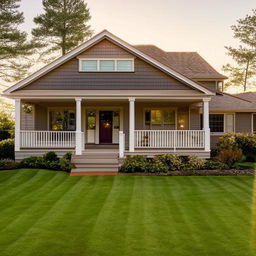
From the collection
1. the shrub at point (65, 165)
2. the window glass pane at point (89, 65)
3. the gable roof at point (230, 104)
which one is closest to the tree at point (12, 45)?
the window glass pane at point (89, 65)

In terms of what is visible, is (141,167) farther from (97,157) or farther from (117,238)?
(117,238)

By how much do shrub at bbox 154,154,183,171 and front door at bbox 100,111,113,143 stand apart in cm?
468

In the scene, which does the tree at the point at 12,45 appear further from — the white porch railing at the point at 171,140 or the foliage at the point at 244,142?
the foliage at the point at 244,142

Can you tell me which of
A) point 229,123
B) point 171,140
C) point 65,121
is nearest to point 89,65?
point 65,121

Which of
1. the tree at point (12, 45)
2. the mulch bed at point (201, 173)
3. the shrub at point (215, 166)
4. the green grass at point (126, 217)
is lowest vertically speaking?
the green grass at point (126, 217)

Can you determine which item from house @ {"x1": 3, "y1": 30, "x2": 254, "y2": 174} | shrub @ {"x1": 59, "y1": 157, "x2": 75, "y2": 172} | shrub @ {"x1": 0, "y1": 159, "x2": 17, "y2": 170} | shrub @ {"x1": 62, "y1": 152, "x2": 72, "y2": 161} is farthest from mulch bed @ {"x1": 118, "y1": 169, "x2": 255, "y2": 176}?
shrub @ {"x1": 0, "y1": 159, "x2": 17, "y2": 170}

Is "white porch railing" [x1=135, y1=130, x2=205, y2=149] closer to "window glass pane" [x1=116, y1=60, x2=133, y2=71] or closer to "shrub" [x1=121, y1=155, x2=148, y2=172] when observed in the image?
"shrub" [x1=121, y1=155, x2=148, y2=172]

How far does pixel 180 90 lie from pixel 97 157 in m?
5.49

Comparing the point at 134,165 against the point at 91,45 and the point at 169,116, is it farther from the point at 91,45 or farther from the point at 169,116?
the point at 91,45

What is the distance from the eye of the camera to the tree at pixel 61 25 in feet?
105

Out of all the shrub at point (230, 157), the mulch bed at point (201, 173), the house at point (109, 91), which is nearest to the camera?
the mulch bed at point (201, 173)

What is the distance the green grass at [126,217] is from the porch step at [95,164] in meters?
1.94

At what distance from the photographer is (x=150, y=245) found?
550 centimetres

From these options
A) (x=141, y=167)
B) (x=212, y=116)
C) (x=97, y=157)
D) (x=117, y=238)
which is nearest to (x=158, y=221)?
(x=117, y=238)
